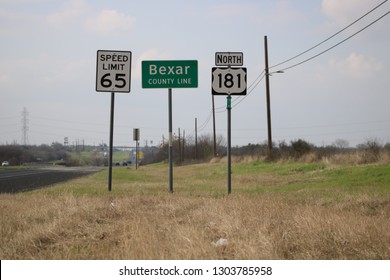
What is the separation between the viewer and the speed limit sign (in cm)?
1410

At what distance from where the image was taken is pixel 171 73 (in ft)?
47.6

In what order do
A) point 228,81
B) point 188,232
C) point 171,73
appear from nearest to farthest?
point 188,232 → point 228,81 → point 171,73

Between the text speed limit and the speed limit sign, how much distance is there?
2.71 m

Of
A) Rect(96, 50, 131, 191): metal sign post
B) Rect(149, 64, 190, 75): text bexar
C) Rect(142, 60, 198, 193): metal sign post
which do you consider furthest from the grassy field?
Rect(149, 64, 190, 75): text bexar

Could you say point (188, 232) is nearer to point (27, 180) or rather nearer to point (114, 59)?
point (114, 59)

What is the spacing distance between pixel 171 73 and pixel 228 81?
2132mm

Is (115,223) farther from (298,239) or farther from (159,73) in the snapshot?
(159,73)

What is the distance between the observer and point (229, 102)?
13.4 meters

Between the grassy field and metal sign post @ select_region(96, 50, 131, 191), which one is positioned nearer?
the grassy field

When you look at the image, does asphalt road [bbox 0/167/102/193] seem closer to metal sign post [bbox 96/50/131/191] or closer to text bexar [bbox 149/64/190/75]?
metal sign post [bbox 96/50/131/191]

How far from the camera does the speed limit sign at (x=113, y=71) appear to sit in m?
14.1

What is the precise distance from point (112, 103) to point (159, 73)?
5.45 ft

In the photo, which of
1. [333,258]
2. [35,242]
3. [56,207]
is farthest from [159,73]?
[333,258]

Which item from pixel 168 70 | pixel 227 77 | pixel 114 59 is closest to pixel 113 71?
pixel 114 59
